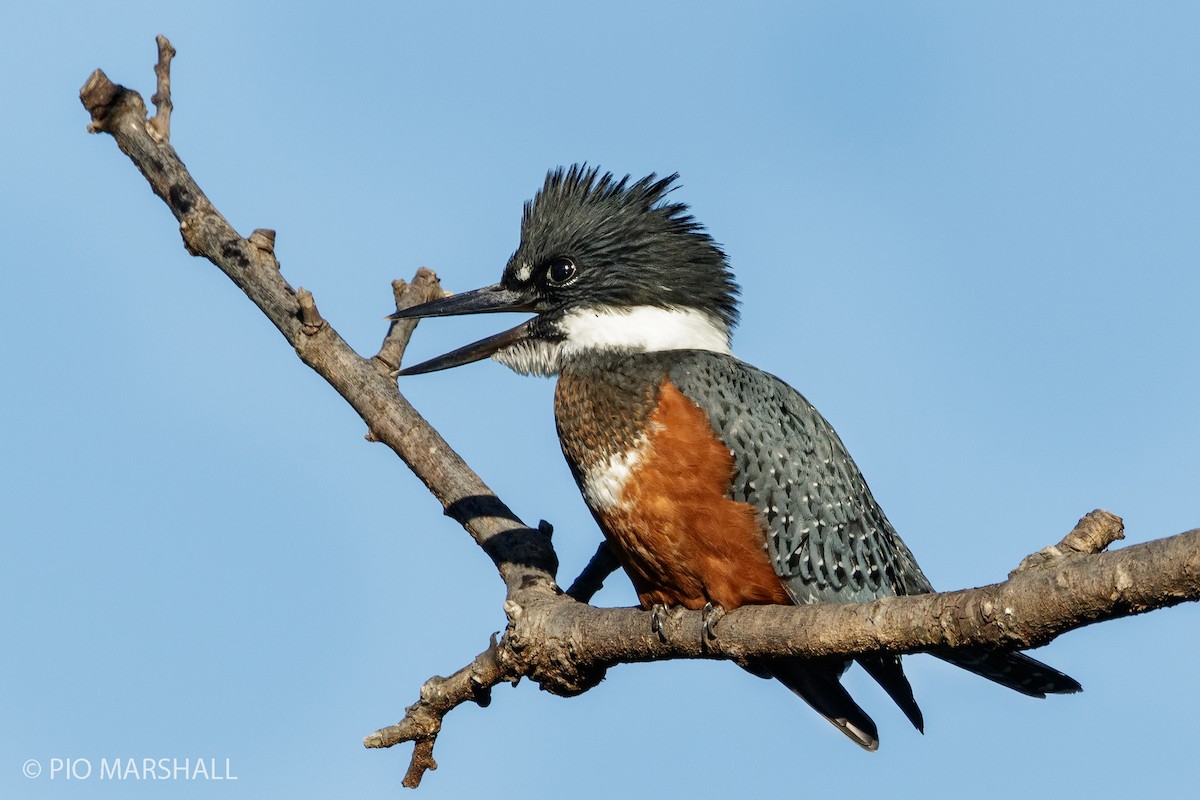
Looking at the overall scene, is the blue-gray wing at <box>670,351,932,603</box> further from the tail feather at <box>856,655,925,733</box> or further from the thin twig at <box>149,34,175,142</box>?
the thin twig at <box>149,34,175,142</box>

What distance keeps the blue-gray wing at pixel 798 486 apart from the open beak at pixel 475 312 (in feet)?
2.83

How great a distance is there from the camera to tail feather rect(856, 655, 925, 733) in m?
4.81

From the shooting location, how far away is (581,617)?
4.60 meters

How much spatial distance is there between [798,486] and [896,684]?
823mm

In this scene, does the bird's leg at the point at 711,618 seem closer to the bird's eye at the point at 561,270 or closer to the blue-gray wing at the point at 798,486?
the blue-gray wing at the point at 798,486

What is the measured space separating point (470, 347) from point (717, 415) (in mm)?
1279

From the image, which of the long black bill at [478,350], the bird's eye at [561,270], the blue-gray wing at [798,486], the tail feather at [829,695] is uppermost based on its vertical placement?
the bird's eye at [561,270]

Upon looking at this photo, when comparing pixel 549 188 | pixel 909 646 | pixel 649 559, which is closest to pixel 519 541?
pixel 649 559

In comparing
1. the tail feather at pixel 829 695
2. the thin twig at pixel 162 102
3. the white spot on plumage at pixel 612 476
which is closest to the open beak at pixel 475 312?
Result: the white spot on plumage at pixel 612 476

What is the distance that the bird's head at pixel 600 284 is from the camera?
5.51m

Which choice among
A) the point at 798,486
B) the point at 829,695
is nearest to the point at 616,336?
the point at 798,486

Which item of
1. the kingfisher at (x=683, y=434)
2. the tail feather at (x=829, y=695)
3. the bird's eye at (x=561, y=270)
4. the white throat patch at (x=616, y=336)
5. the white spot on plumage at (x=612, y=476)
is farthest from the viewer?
the bird's eye at (x=561, y=270)

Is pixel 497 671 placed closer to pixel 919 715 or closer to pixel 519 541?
pixel 519 541

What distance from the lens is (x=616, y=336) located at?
544cm
